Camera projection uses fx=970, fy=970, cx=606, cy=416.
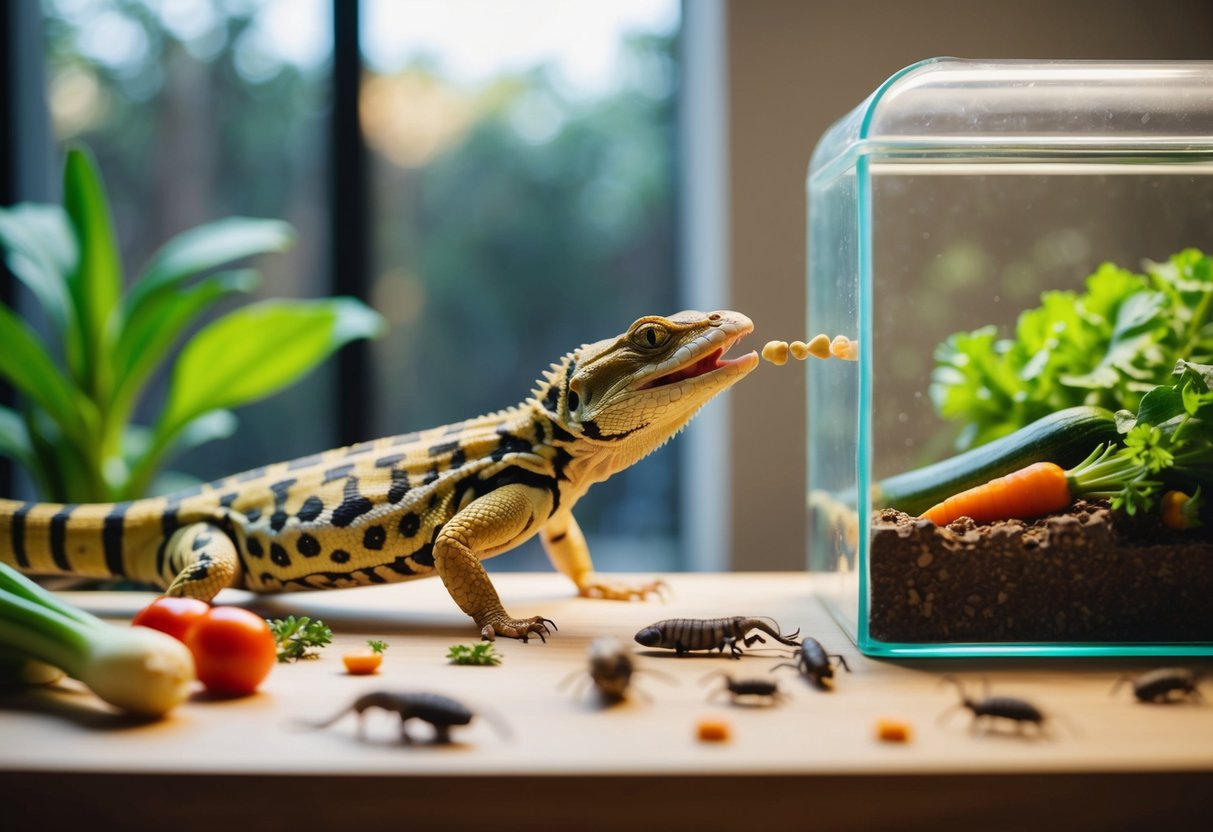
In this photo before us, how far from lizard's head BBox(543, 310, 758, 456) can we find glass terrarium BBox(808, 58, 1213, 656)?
9.1 inches

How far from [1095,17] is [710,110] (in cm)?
100

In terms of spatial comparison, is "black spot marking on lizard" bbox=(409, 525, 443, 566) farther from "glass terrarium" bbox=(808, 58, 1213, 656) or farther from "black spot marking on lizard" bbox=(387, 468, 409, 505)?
"glass terrarium" bbox=(808, 58, 1213, 656)

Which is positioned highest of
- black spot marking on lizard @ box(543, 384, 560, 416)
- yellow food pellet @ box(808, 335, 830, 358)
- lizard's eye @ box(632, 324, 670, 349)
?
lizard's eye @ box(632, 324, 670, 349)

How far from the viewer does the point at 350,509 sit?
1.78 meters

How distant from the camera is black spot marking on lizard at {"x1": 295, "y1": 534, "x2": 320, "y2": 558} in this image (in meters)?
1.79

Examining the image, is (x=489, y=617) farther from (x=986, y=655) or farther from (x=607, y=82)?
(x=607, y=82)

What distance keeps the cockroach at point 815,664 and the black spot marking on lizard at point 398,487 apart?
2.45ft

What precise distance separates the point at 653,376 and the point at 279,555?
78 cm

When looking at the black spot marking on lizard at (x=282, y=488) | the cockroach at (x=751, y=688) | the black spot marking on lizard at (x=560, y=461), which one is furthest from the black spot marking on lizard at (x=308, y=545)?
the cockroach at (x=751, y=688)

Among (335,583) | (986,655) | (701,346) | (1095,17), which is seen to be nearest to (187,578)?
(335,583)

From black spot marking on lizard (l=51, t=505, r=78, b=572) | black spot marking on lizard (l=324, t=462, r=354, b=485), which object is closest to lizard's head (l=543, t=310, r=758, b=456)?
black spot marking on lizard (l=324, t=462, r=354, b=485)

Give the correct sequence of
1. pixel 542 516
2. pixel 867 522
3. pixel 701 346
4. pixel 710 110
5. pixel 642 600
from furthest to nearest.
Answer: pixel 710 110 → pixel 642 600 → pixel 542 516 → pixel 701 346 → pixel 867 522

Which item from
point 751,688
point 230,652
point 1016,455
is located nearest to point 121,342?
point 230,652

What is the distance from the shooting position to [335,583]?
186cm
